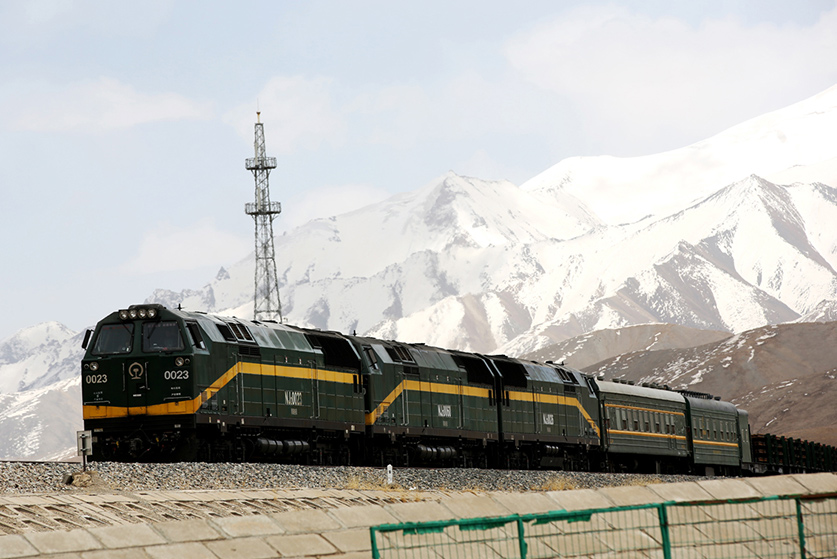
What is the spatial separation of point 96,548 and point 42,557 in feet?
1.98

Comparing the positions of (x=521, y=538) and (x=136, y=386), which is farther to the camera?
(x=136, y=386)

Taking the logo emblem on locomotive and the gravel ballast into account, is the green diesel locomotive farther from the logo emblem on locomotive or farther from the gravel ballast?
the gravel ballast

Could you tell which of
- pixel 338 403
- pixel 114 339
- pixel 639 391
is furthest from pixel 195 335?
pixel 639 391

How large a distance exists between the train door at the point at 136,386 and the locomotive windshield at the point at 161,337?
52cm

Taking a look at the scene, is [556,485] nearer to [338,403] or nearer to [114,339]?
[338,403]

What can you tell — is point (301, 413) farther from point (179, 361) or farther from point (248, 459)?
point (179, 361)

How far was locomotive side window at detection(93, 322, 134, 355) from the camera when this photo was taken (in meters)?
31.1

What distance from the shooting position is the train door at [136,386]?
3025 centimetres

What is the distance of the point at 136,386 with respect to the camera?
99.8 feet

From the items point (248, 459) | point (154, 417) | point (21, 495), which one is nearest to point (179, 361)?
point (154, 417)

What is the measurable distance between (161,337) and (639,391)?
31.0 m

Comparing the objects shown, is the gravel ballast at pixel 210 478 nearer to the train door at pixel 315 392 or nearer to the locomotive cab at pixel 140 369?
the locomotive cab at pixel 140 369

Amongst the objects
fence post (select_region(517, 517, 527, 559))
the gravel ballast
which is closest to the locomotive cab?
the gravel ballast

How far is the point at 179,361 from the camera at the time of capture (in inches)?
1193
